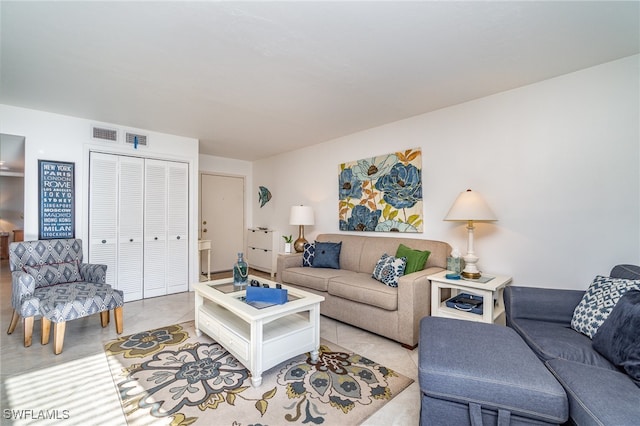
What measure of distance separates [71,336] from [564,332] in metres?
3.98

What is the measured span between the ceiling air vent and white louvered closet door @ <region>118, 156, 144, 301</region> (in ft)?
0.66

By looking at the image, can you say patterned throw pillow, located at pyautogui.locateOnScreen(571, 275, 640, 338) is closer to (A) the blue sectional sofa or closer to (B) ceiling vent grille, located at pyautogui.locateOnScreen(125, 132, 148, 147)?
(A) the blue sectional sofa

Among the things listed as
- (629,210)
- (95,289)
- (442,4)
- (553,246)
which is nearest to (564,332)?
(553,246)

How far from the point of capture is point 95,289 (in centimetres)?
274

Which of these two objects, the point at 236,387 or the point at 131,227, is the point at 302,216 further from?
the point at 236,387

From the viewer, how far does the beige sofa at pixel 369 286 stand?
8.21 ft

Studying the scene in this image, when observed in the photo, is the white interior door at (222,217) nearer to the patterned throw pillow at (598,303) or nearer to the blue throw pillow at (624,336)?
the patterned throw pillow at (598,303)

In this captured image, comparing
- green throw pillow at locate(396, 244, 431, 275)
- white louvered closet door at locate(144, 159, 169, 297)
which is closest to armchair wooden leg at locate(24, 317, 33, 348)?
white louvered closet door at locate(144, 159, 169, 297)

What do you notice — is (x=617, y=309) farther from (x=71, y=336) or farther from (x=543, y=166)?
(x=71, y=336)

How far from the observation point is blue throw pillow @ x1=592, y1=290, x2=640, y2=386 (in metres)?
1.33

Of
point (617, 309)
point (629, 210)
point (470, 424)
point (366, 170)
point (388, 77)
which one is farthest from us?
point (366, 170)

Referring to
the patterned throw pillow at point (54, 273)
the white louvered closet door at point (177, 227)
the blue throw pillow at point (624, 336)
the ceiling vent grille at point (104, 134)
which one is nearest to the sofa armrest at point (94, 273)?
the patterned throw pillow at point (54, 273)

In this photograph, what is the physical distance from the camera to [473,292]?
246cm

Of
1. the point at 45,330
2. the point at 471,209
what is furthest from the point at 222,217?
the point at 471,209
